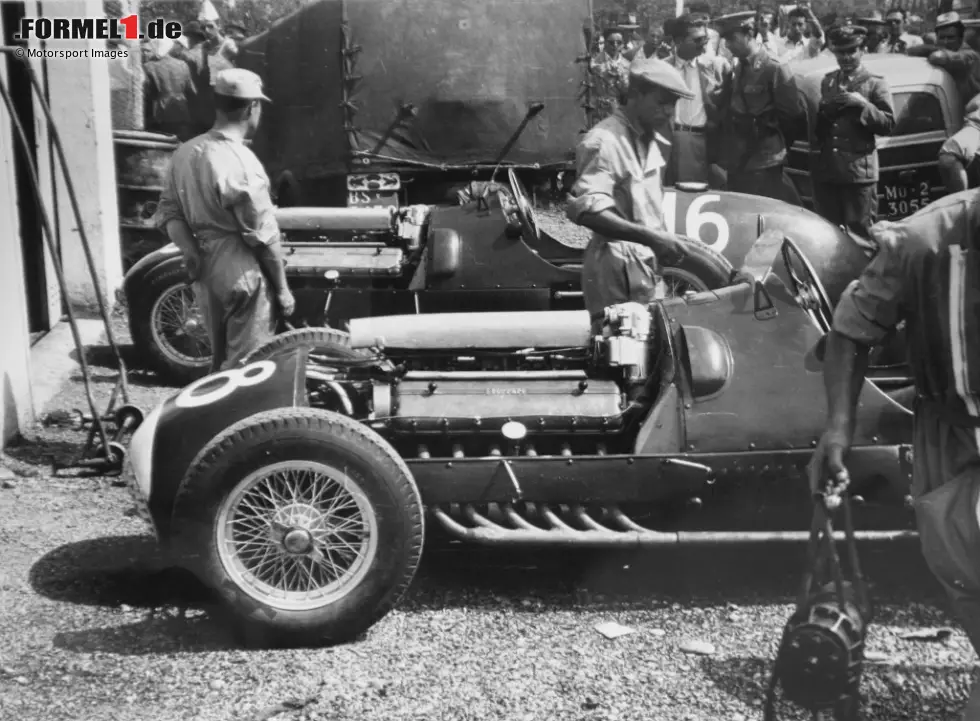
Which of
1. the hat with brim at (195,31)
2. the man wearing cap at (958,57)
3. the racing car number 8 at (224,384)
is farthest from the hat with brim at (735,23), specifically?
the racing car number 8 at (224,384)

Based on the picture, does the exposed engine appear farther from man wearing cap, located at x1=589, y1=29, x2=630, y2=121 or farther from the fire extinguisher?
man wearing cap, located at x1=589, y1=29, x2=630, y2=121

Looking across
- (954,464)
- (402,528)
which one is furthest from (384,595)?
(954,464)

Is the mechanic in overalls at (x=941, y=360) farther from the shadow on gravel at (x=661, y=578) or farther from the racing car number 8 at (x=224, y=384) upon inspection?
the racing car number 8 at (x=224, y=384)

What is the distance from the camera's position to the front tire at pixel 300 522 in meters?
4.34

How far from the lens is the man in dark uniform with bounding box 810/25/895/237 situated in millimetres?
10422

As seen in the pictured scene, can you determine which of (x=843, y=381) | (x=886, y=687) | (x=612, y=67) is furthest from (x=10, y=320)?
(x=612, y=67)

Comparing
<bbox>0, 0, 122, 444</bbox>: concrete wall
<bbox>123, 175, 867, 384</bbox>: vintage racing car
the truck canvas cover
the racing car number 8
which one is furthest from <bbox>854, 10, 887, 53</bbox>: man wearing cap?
the racing car number 8

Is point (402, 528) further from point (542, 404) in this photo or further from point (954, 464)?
point (954, 464)

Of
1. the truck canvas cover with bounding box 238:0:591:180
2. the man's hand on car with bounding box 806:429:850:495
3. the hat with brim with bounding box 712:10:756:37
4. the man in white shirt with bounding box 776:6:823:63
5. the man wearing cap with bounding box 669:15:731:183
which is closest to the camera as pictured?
the man's hand on car with bounding box 806:429:850:495

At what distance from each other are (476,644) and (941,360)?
2107mm

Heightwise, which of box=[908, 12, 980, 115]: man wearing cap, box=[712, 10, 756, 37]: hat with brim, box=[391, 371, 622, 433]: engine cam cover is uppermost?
box=[712, 10, 756, 37]: hat with brim

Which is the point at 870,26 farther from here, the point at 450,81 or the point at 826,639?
the point at 826,639

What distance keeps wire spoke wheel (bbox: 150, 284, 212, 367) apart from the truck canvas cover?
2738 mm

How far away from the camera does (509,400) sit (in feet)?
16.0
